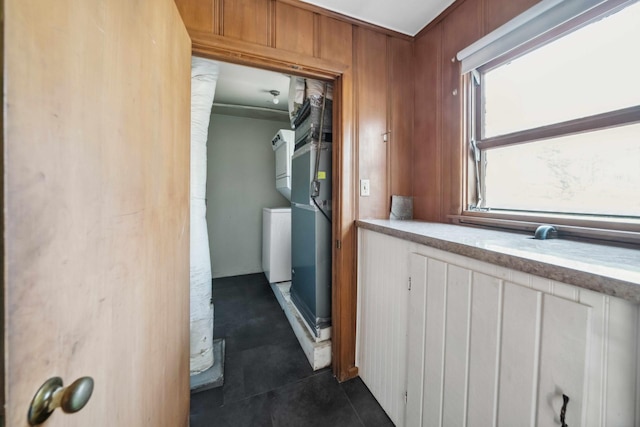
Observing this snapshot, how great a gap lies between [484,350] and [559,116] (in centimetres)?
112

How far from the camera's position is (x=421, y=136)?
1.69 metres

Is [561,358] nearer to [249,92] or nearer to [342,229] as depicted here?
[342,229]

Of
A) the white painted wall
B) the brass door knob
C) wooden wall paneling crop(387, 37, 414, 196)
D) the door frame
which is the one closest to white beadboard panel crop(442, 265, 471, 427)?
the door frame

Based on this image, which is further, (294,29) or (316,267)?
(316,267)

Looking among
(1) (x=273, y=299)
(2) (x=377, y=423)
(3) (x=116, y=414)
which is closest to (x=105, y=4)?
(3) (x=116, y=414)

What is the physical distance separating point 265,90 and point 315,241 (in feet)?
6.69

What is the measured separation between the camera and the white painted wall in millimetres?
3484

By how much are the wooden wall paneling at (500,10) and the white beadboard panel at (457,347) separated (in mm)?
1328

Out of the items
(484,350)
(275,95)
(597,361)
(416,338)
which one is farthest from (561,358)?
(275,95)

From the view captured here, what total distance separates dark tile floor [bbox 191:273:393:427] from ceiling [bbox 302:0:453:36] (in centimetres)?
241

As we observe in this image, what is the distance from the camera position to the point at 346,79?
5.05 feet

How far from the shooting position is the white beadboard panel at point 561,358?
0.57 metres

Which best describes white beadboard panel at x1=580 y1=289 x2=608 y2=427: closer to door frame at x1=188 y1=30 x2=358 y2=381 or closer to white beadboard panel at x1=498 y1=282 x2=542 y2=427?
white beadboard panel at x1=498 y1=282 x2=542 y2=427

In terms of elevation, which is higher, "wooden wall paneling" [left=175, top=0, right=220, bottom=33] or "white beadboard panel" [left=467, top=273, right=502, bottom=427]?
"wooden wall paneling" [left=175, top=0, right=220, bottom=33]
